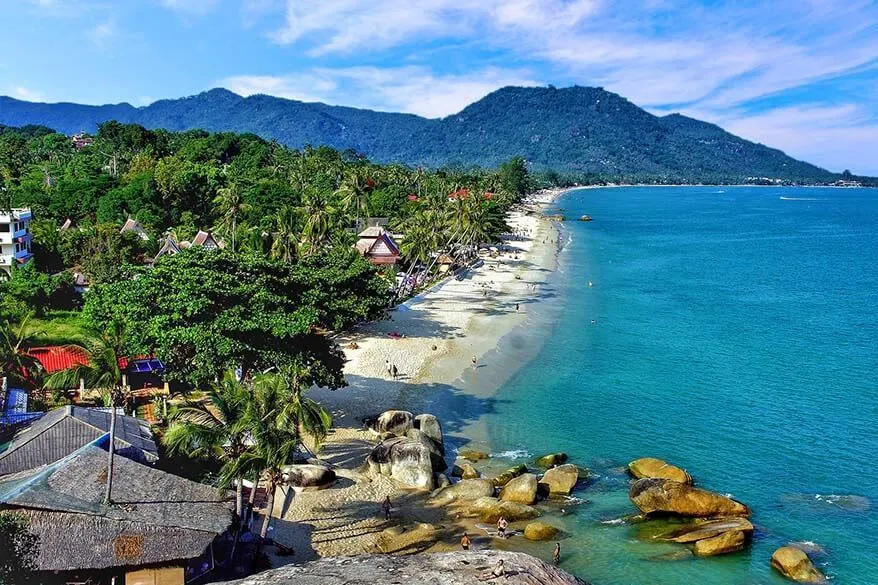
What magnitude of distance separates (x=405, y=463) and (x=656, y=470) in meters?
9.90

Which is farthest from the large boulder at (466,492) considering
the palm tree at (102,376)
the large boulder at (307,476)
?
the palm tree at (102,376)

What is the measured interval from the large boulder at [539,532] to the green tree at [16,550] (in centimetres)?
1444

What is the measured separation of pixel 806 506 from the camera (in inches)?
1047

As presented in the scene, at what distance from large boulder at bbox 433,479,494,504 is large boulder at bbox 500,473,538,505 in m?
0.58

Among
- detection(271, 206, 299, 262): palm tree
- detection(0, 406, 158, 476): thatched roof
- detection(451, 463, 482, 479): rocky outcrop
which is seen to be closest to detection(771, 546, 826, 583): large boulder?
detection(451, 463, 482, 479): rocky outcrop

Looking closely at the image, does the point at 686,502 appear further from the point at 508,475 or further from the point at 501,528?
the point at 501,528

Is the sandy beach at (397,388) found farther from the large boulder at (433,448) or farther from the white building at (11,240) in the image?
the white building at (11,240)

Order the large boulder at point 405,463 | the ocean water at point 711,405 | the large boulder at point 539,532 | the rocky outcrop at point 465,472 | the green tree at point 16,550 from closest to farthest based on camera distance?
the green tree at point 16,550
the large boulder at point 539,532
the ocean water at point 711,405
the large boulder at point 405,463
the rocky outcrop at point 465,472

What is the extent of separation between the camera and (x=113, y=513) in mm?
17828

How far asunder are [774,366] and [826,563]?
23559 millimetres

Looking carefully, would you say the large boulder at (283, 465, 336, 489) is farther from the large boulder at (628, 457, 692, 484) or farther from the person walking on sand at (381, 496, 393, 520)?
the large boulder at (628, 457, 692, 484)

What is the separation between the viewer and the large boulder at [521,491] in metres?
25.9

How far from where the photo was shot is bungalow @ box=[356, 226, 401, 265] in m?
65.9

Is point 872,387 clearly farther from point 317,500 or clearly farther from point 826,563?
point 317,500
